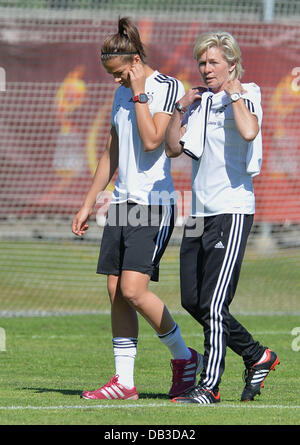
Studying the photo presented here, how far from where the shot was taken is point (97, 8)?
17.2m

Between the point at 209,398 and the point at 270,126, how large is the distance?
984 centimetres

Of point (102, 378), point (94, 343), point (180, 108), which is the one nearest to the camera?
point (180, 108)

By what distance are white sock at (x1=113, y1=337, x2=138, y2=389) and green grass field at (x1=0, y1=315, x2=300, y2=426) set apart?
18 centimetres

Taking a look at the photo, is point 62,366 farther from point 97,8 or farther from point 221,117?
point 97,8

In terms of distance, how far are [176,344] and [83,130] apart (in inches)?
385

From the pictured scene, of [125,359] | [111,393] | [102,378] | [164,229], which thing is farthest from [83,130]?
[111,393]

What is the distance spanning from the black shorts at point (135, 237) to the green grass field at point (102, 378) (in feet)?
2.74

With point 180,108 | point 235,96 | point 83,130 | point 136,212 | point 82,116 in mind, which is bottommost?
point 83,130

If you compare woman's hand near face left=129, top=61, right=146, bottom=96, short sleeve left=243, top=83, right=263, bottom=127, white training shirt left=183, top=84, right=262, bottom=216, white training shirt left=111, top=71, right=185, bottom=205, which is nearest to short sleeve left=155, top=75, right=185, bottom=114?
white training shirt left=111, top=71, right=185, bottom=205

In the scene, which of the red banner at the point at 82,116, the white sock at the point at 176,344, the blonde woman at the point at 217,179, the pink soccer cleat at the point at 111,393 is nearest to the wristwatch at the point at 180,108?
the blonde woman at the point at 217,179

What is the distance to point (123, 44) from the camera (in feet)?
20.0

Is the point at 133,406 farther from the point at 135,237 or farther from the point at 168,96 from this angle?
the point at 168,96

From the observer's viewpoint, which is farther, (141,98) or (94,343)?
(94,343)

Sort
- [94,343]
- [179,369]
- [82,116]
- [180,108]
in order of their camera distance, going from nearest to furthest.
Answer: [180,108] < [179,369] < [94,343] < [82,116]
